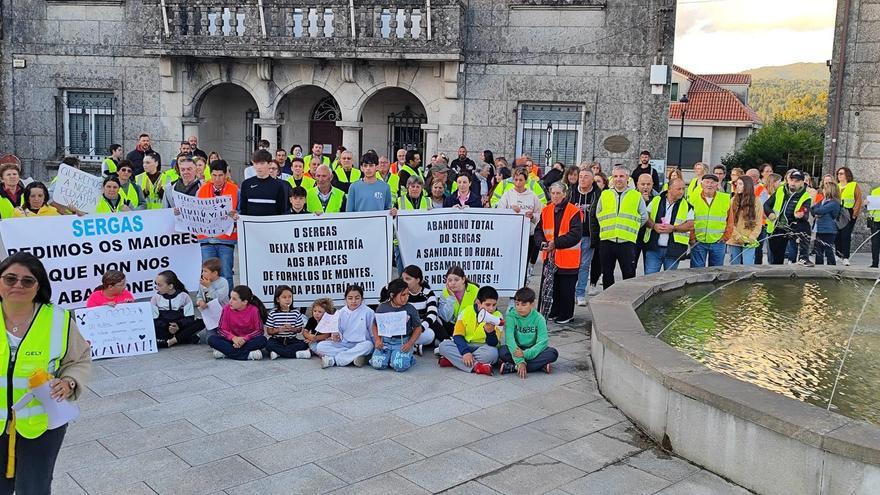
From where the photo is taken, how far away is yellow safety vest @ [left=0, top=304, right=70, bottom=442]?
3527 millimetres

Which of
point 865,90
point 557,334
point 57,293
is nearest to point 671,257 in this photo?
point 557,334

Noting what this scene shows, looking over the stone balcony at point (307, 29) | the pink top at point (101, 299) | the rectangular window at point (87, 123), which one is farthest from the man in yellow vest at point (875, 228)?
the rectangular window at point (87, 123)

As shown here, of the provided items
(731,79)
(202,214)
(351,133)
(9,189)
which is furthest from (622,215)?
(731,79)

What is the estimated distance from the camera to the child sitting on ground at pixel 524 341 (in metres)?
7.20

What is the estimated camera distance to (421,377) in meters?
7.16

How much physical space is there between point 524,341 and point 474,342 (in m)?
0.52

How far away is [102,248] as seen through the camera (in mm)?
8477

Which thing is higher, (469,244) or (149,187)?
(149,187)

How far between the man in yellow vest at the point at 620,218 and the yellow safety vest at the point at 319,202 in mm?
3295

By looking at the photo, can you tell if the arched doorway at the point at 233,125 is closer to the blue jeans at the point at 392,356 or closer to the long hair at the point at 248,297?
the long hair at the point at 248,297

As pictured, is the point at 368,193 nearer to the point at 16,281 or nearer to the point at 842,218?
the point at 16,281

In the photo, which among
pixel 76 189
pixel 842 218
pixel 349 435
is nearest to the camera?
pixel 349 435

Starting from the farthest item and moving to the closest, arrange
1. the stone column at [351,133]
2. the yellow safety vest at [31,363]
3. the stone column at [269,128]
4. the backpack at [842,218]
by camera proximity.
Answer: the stone column at [269,128] → the stone column at [351,133] → the backpack at [842,218] → the yellow safety vest at [31,363]

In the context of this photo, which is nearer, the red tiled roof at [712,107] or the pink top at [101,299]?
the pink top at [101,299]
